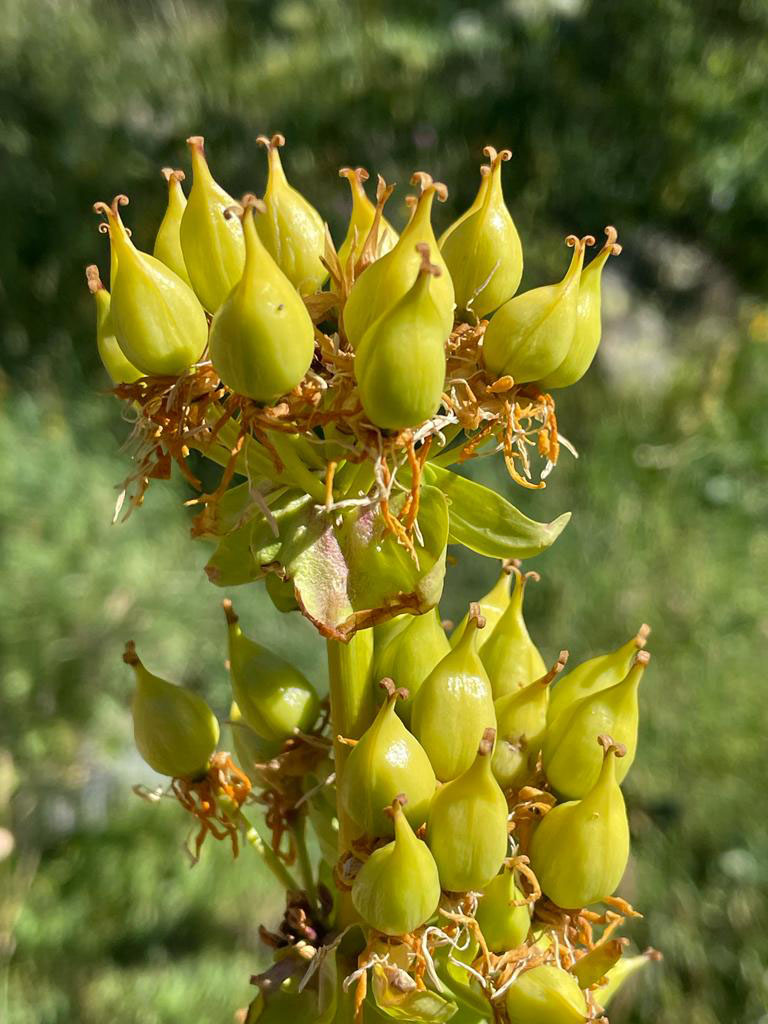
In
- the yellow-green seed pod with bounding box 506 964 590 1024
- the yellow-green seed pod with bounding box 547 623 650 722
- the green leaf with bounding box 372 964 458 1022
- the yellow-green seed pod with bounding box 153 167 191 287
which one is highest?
the yellow-green seed pod with bounding box 153 167 191 287

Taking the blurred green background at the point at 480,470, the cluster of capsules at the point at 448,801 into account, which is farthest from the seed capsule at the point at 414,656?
the blurred green background at the point at 480,470

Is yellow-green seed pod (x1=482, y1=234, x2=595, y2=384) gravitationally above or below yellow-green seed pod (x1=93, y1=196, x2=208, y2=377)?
below

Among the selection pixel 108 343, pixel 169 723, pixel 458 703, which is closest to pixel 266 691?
pixel 169 723

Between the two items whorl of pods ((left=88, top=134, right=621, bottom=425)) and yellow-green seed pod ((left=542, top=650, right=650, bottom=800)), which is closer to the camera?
whorl of pods ((left=88, top=134, right=621, bottom=425))

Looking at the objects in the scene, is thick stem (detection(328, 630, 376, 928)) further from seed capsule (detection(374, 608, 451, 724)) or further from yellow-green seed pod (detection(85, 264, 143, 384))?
yellow-green seed pod (detection(85, 264, 143, 384))

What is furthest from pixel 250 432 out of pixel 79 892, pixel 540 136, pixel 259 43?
pixel 259 43

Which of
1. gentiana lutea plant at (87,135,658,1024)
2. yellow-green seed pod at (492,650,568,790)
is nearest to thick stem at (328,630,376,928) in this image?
gentiana lutea plant at (87,135,658,1024)

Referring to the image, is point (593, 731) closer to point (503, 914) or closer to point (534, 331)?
point (503, 914)
